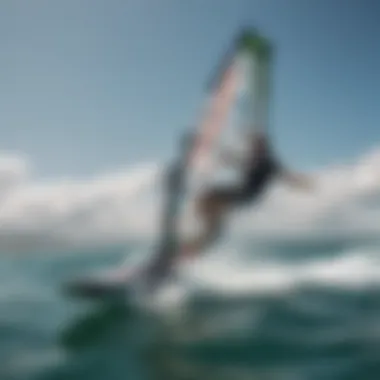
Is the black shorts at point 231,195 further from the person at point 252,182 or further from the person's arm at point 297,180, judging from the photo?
the person's arm at point 297,180

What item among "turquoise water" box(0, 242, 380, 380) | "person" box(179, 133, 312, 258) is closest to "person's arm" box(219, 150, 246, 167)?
"person" box(179, 133, 312, 258)

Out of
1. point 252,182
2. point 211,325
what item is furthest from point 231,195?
point 211,325

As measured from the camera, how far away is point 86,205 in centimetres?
206

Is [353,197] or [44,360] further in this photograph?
[353,197]

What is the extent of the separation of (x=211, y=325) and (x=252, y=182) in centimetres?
38

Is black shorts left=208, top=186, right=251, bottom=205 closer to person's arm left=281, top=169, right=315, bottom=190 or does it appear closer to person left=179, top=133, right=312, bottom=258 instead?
person left=179, top=133, right=312, bottom=258

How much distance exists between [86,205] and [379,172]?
767 mm

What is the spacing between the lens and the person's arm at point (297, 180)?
210cm

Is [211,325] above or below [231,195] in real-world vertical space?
below

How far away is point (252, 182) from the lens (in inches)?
82.7

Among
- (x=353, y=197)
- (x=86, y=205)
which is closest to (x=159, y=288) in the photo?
(x=86, y=205)

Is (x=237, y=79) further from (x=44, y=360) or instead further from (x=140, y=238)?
(x=44, y=360)

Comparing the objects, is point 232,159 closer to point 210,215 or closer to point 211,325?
point 210,215

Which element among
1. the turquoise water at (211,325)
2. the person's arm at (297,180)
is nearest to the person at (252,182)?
the person's arm at (297,180)
